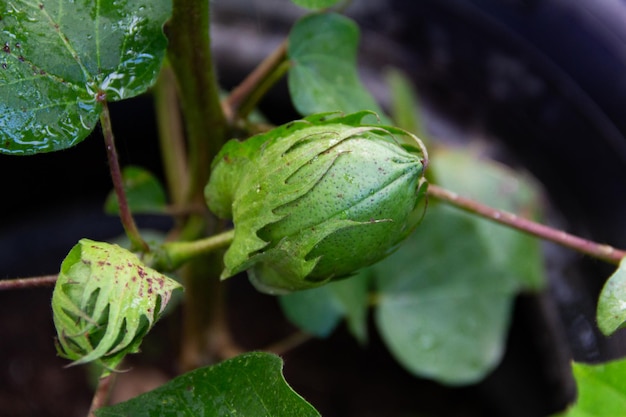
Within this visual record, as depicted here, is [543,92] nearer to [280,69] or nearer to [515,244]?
[515,244]

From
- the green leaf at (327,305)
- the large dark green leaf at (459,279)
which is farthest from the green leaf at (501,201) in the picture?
the green leaf at (327,305)

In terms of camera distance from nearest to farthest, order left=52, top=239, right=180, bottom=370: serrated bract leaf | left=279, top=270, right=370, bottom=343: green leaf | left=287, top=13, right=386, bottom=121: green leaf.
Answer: left=52, top=239, right=180, bottom=370: serrated bract leaf → left=287, top=13, right=386, bottom=121: green leaf → left=279, top=270, right=370, bottom=343: green leaf

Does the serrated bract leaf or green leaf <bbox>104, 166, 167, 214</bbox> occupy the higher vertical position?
the serrated bract leaf

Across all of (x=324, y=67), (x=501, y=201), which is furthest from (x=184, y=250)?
(x=501, y=201)

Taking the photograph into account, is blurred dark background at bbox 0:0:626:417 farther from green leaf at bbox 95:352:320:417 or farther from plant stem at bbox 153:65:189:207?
green leaf at bbox 95:352:320:417

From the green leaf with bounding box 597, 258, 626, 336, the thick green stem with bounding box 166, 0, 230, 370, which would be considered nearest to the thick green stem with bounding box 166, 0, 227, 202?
the thick green stem with bounding box 166, 0, 230, 370

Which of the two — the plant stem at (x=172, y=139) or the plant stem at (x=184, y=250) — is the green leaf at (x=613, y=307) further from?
the plant stem at (x=172, y=139)
